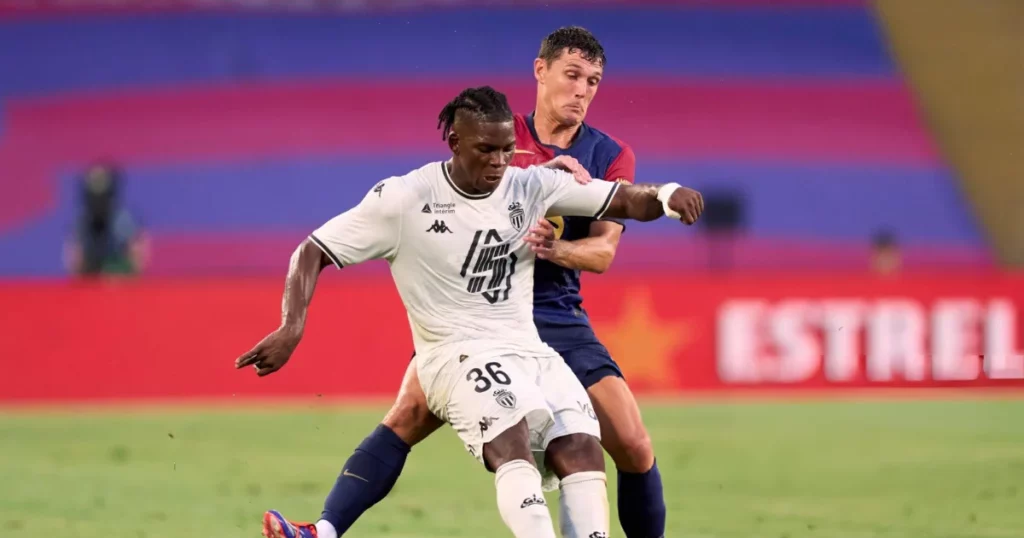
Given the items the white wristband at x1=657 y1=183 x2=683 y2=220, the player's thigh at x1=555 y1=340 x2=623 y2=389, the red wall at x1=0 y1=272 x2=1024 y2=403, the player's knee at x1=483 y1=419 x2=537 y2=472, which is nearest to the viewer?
the player's knee at x1=483 y1=419 x2=537 y2=472

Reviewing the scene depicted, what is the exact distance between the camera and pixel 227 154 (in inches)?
1053

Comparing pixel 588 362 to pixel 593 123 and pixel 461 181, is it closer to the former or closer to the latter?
pixel 461 181

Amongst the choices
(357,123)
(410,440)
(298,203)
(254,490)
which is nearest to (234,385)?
(254,490)

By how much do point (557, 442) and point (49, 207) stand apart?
22259 mm

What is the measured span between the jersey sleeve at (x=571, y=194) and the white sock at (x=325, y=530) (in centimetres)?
156

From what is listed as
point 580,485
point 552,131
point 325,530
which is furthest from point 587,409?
point 552,131

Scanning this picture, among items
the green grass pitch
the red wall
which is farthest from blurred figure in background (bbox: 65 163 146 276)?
the green grass pitch

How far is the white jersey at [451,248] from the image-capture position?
18.1 feet

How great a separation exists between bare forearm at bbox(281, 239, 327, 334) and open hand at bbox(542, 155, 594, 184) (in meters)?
1.04

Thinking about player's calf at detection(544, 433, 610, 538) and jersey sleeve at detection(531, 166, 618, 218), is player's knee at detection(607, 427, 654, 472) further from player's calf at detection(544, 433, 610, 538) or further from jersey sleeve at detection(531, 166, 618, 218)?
jersey sleeve at detection(531, 166, 618, 218)

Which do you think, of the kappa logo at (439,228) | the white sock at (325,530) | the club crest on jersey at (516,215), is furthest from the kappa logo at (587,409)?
the white sock at (325,530)

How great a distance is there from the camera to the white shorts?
211 inches

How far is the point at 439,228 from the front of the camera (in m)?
A: 5.55

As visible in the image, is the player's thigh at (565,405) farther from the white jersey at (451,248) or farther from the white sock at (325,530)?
the white sock at (325,530)
